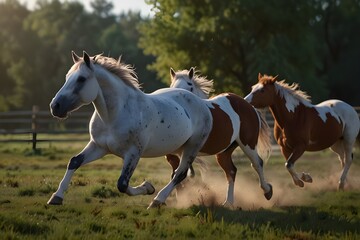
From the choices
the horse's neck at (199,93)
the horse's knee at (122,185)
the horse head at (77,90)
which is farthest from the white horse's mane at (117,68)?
the horse's neck at (199,93)

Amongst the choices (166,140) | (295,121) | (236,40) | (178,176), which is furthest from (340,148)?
(236,40)

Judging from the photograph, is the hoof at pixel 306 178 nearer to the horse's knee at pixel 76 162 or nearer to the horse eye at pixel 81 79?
the horse's knee at pixel 76 162

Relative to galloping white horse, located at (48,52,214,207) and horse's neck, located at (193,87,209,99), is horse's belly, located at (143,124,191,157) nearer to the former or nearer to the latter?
galloping white horse, located at (48,52,214,207)

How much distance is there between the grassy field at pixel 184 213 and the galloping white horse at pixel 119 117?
438mm

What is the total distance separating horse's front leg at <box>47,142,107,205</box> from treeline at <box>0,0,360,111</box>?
2.78m

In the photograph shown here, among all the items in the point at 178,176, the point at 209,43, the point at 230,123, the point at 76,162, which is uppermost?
the point at 209,43

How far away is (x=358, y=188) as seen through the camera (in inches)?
490

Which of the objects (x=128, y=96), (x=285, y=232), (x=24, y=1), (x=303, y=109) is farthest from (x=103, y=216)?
(x=24, y=1)

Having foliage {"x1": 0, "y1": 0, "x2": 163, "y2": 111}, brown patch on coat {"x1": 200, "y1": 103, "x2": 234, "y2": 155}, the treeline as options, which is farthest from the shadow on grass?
foliage {"x1": 0, "y1": 0, "x2": 163, "y2": 111}

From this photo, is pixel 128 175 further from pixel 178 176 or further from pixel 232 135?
pixel 232 135

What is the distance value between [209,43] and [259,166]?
68.5ft

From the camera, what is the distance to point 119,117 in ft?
26.3

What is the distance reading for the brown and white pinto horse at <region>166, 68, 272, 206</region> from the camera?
975cm

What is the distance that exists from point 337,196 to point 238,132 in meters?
2.11
